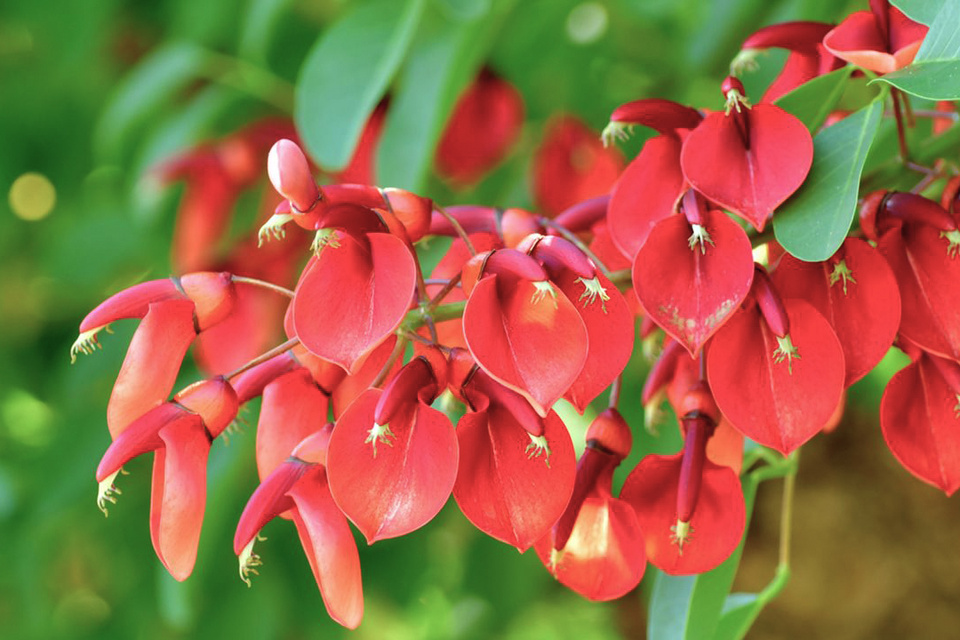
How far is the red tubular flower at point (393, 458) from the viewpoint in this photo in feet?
1.34

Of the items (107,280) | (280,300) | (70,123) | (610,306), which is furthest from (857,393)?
(70,123)

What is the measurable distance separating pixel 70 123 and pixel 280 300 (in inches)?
24.8

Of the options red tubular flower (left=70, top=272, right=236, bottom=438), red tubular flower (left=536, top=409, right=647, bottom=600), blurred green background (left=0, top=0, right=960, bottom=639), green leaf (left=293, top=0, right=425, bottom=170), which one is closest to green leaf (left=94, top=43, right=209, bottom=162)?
blurred green background (left=0, top=0, right=960, bottom=639)

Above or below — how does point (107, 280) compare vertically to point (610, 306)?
below

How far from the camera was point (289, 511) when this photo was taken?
0.46 meters

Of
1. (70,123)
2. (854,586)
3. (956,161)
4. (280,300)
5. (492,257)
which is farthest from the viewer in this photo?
(70,123)

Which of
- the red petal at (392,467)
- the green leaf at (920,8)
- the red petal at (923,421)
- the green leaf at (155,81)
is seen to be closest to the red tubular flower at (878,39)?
the green leaf at (920,8)

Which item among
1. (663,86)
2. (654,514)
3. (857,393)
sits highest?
(654,514)

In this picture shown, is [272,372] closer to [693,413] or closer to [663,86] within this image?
[693,413]

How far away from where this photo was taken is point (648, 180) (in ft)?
1.60

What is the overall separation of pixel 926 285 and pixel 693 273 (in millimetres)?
109

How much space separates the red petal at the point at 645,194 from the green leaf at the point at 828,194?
1.9 inches

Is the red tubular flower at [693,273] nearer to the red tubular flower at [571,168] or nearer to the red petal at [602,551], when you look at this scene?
the red petal at [602,551]

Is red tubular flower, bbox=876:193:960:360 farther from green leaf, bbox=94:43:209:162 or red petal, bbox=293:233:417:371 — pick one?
green leaf, bbox=94:43:209:162
